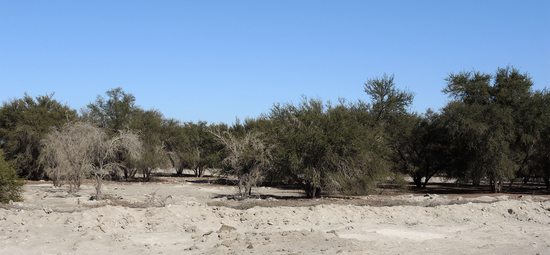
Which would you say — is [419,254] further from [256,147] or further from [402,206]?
[256,147]

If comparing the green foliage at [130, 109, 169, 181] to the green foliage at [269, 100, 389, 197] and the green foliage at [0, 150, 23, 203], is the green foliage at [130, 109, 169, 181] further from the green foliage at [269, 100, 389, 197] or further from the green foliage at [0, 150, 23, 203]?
the green foliage at [0, 150, 23, 203]

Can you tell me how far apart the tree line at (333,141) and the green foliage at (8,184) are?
459 cm

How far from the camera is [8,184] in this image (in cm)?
2545

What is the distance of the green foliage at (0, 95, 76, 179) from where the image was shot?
5206 cm

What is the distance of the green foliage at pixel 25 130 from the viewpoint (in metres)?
52.1

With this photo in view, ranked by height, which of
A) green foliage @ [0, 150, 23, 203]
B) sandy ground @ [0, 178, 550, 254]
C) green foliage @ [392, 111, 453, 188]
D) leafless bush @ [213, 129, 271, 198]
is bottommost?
sandy ground @ [0, 178, 550, 254]

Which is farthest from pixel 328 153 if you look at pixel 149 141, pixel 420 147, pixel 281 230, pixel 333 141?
pixel 149 141

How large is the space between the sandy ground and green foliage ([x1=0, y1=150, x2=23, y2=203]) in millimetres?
4279

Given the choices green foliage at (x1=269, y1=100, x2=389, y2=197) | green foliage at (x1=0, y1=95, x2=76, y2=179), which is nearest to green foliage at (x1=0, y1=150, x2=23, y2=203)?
green foliage at (x1=269, y1=100, x2=389, y2=197)

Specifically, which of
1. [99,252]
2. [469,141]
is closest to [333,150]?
[469,141]

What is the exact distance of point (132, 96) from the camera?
61344 millimetres

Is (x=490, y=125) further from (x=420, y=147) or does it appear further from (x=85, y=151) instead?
(x=85, y=151)

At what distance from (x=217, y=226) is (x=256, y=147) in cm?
1204

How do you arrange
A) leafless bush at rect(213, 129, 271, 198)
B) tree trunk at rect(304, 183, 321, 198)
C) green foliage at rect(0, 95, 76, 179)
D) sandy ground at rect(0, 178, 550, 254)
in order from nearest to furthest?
1. sandy ground at rect(0, 178, 550, 254)
2. leafless bush at rect(213, 129, 271, 198)
3. tree trunk at rect(304, 183, 321, 198)
4. green foliage at rect(0, 95, 76, 179)
